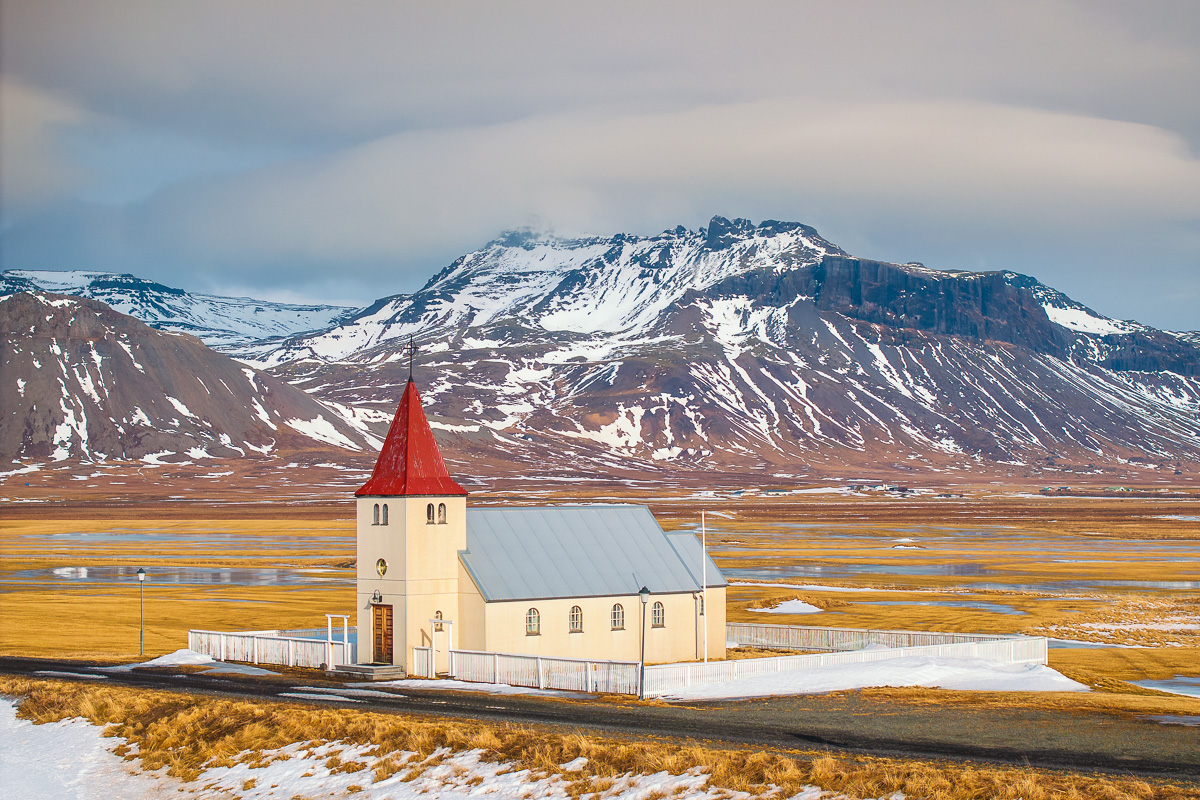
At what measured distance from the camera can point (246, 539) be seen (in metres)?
132

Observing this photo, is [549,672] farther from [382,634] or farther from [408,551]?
[382,634]

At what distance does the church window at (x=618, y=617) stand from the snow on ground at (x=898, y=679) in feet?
24.4

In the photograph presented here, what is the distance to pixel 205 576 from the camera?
89500 mm

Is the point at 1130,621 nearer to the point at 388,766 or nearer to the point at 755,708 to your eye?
the point at 755,708

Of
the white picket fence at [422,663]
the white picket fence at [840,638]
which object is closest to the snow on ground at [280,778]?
the white picket fence at [422,663]

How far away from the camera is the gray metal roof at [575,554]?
153ft

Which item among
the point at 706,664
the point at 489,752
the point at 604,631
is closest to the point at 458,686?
the point at 706,664

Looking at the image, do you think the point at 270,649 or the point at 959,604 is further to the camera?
the point at 959,604

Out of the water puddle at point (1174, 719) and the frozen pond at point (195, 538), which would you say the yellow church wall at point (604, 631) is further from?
the frozen pond at point (195, 538)

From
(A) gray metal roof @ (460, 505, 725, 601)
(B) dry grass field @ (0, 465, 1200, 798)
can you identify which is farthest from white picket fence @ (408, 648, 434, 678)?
(B) dry grass field @ (0, 465, 1200, 798)

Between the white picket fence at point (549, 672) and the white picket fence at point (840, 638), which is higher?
the white picket fence at point (549, 672)

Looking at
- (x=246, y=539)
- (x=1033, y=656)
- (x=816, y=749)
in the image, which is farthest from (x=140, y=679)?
(x=246, y=539)

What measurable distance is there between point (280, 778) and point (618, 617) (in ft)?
64.7

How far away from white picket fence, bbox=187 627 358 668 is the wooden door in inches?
42.1
